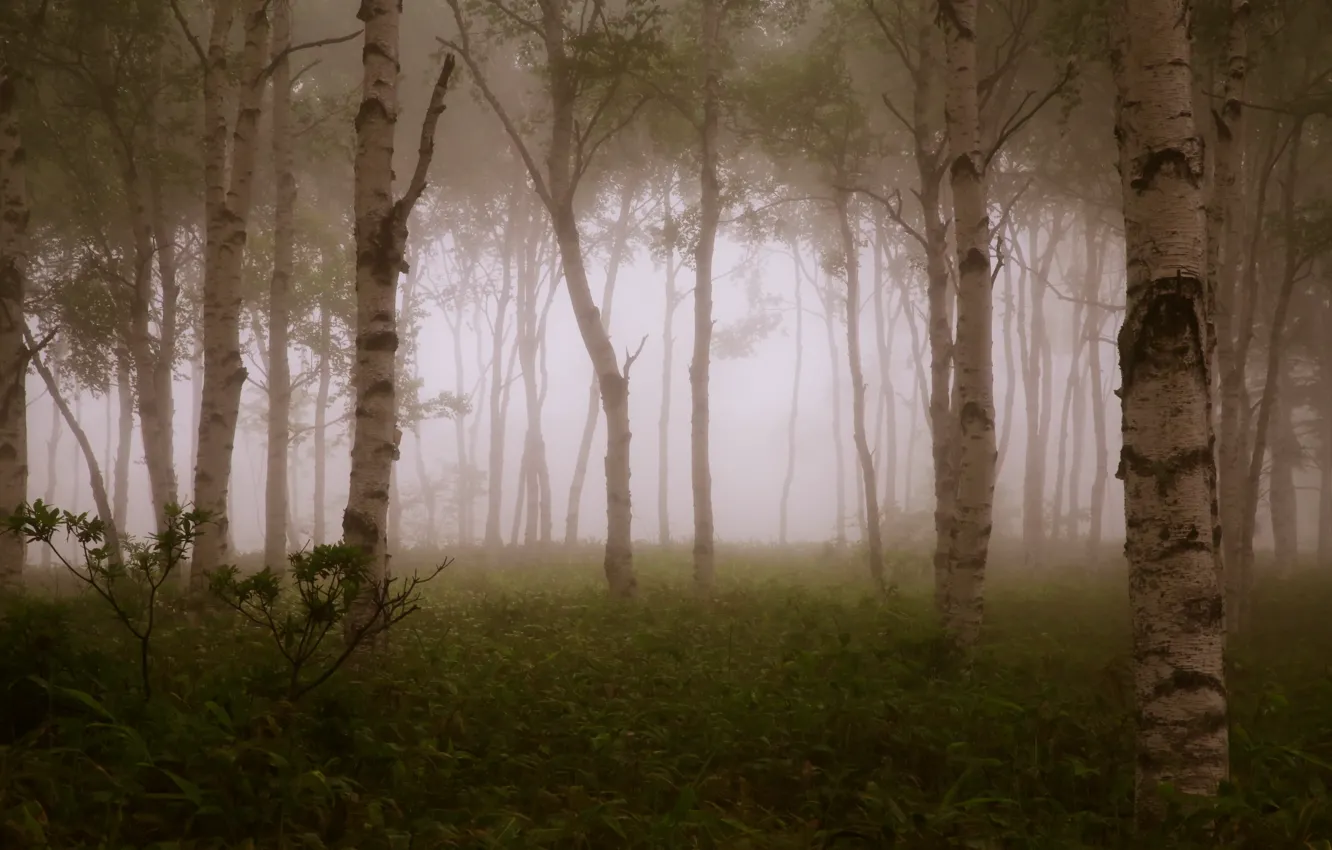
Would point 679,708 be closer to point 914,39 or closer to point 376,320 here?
point 376,320

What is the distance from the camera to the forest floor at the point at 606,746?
370 centimetres

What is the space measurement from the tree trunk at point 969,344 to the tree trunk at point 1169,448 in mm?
3590

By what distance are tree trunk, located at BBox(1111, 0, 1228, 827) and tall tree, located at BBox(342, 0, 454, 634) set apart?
5214 millimetres

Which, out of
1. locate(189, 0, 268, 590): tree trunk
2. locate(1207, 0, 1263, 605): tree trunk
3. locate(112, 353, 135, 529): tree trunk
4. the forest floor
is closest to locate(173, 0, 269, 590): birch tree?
locate(189, 0, 268, 590): tree trunk

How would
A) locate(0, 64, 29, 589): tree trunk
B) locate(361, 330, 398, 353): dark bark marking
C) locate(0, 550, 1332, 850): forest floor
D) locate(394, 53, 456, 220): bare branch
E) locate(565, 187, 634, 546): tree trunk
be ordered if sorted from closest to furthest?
locate(0, 550, 1332, 850): forest floor → locate(394, 53, 456, 220): bare branch → locate(361, 330, 398, 353): dark bark marking → locate(0, 64, 29, 589): tree trunk → locate(565, 187, 634, 546): tree trunk

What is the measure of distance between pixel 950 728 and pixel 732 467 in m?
105

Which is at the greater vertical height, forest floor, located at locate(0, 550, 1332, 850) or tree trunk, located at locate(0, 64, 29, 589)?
tree trunk, located at locate(0, 64, 29, 589)

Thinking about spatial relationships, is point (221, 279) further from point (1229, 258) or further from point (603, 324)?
point (603, 324)

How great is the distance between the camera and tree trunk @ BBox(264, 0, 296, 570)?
1442 centimetres

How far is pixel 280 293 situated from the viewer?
14359 mm

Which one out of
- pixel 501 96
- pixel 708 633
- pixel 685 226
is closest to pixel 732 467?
pixel 501 96

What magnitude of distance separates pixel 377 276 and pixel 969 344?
5.87 metres

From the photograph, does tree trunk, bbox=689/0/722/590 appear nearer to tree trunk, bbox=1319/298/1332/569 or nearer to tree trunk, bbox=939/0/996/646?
tree trunk, bbox=939/0/996/646

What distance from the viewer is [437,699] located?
5578 mm
